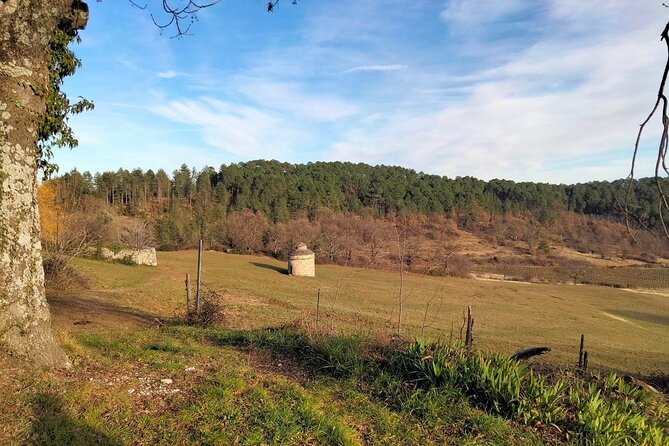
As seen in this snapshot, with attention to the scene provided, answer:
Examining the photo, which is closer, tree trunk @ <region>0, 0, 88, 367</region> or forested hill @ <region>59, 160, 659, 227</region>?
tree trunk @ <region>0, 0, 88, 367</region>

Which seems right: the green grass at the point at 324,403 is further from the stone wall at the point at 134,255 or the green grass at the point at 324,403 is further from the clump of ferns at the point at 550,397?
the stone wall at the point at 134,255

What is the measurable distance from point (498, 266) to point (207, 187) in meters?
56.4

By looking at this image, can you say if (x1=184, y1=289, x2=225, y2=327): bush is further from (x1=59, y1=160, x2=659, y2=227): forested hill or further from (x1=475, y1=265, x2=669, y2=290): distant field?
(x1=59, y1=160, x2=659, y2=227): forested hill

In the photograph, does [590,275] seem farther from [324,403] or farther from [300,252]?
[324,403]

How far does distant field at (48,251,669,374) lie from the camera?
14266mm

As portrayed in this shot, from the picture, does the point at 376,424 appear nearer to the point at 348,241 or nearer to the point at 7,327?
the point at 7,327

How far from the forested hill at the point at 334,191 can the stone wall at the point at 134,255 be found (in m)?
38.1

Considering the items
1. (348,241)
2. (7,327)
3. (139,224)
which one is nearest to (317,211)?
(348,241)

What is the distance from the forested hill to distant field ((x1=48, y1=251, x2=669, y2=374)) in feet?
125

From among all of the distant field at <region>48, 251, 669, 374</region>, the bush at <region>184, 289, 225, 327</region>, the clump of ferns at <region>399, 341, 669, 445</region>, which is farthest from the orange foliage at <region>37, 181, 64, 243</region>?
Answer: the clump of ferns at <region>399, 341, 669, 445</region>

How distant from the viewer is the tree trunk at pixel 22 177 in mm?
3867

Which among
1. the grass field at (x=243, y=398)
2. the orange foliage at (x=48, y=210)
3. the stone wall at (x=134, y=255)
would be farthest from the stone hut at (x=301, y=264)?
the grass field at (x=243, y=398)

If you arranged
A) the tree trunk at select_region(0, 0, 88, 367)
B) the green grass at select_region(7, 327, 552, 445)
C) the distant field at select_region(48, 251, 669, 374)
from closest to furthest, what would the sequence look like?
the green grass at select_region(7, 327, 552, 445), the tree trunk at select_region(0, 0, 88, 367), the distant field at select_region(48, 251, 669, 374)

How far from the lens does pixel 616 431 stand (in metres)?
3.33
